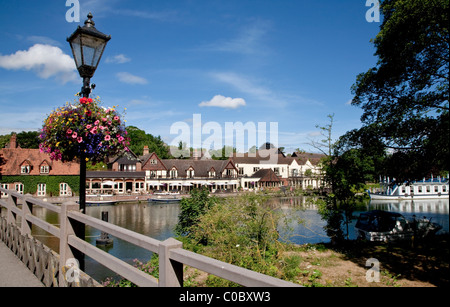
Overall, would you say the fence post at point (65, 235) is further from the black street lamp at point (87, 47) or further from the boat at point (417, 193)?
the boat at point (417, 193)

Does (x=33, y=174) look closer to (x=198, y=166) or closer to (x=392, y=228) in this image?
(x=198, y=166)

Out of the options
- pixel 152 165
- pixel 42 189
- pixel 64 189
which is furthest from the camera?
pixel 152 165

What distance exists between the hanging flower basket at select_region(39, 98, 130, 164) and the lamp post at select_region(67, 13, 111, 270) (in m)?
0.26

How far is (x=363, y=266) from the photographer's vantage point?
436 inches

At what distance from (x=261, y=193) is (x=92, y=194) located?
46.0 meters

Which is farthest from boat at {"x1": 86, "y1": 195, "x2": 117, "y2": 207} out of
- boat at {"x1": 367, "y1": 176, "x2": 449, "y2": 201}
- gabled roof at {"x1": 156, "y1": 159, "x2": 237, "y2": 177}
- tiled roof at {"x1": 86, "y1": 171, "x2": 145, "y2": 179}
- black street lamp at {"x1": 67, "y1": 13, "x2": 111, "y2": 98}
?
black street lamp at {"x1": 67, "y1": 13, "x2": 111, "y2": 98}

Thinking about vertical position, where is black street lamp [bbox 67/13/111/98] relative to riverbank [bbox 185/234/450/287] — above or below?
above

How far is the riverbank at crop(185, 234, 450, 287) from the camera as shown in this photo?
9.21m

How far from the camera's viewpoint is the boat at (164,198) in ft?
162

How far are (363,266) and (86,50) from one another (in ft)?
36.6

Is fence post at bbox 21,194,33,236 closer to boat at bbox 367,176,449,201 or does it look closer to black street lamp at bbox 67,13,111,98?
black street lamp at bbox 67,13,111,98

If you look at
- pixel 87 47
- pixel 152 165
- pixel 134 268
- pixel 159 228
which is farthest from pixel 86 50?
pixel 152 165

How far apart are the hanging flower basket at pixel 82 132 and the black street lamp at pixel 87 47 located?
417mm
